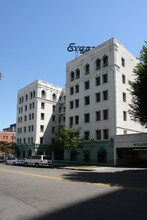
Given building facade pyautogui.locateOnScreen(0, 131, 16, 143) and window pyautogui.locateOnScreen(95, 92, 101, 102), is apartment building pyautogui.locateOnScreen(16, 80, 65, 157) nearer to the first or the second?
window pyautogui.locateOnScreen(95, 92, 101, 102)

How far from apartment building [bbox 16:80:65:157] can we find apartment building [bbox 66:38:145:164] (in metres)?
13.6

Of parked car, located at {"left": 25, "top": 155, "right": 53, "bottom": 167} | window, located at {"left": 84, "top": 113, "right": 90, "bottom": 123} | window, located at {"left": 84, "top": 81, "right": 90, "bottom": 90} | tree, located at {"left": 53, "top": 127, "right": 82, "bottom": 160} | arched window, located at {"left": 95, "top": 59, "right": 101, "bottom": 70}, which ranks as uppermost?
arched window, located at {"left": 95, "top": 59, "right": 101, "bottom": 70}

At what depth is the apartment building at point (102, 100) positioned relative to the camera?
39.1 meters

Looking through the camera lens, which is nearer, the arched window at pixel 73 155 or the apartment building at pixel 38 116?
the arched window at pixel 73 155

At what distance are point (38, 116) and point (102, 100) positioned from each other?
72.8ft

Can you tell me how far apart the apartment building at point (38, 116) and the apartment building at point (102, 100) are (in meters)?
13.6

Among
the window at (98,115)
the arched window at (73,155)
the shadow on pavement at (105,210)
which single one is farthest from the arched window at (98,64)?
the shadow on pavement at (105,210)

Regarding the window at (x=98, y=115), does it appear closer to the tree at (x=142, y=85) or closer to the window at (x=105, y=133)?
the window at (x=105, y=133)

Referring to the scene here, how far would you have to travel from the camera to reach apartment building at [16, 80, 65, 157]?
58.2m

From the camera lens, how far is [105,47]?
42.3 metres

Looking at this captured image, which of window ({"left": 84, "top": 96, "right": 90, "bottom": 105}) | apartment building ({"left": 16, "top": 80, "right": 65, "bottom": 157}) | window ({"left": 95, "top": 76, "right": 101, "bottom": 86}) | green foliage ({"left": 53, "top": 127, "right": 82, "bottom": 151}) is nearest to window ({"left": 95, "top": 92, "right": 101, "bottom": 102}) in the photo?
window ({"left": 95, "top": 76, "right": 101, "bottom": 86})

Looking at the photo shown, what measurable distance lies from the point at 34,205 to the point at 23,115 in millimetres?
56354

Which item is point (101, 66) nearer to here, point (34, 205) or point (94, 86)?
point (94, 86)

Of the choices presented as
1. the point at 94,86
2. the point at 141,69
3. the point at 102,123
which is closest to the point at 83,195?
the point at 141,69
